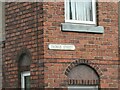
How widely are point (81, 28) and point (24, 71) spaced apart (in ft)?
5.90

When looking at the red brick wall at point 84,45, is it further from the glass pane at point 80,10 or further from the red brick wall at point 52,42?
the glass pane at point 80,10

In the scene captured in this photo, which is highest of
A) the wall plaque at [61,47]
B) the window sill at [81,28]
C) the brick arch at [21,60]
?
the window sill at [81,28]

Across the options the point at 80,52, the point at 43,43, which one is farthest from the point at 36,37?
the point at 80,52

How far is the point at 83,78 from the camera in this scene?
38.6ft

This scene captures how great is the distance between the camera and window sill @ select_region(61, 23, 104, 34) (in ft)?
38.0

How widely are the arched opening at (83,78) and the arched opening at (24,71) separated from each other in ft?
3.56

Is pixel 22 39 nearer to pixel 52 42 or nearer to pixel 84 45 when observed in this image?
pixel 52 42

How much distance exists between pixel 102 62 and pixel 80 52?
670 millimetres

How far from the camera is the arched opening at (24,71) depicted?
11.9 meters

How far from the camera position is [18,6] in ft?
40.5

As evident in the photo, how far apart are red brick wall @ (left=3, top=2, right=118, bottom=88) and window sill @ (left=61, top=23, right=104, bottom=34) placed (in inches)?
4.2

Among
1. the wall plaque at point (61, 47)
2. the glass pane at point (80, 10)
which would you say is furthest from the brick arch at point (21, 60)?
the glass pane at point (80, 10)

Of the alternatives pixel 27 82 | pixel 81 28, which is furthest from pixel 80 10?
pixel 27 82

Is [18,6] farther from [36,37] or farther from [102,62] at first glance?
[102,62]
